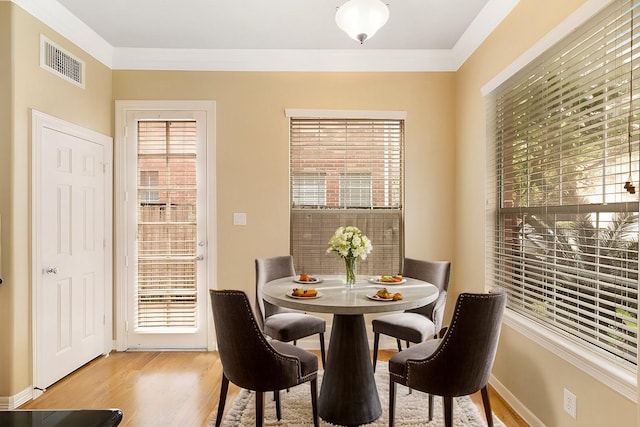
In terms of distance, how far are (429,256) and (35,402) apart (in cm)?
323

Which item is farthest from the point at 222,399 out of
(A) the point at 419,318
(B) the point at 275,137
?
(B) the point at 275,137

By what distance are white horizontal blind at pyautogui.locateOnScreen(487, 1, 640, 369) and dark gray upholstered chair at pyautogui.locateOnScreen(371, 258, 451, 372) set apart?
0.46 metres

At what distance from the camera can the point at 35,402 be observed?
270 cm

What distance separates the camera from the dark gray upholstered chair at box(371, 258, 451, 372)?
2723 mm

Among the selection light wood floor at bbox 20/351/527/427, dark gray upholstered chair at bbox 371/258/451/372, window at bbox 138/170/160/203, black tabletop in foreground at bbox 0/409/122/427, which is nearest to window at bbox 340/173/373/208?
dark gray upholstered chair at bbox 371/258/451/372

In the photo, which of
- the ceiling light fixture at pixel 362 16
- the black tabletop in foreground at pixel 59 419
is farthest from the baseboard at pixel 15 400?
the ceiling light fixture at pixel 362 16

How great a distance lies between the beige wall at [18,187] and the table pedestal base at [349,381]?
2.02m

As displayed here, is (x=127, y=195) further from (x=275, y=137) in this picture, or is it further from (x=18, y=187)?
(x=275, y=137)

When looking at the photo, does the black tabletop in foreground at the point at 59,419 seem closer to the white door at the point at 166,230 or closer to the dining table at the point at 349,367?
the dining table at the point at 349,367

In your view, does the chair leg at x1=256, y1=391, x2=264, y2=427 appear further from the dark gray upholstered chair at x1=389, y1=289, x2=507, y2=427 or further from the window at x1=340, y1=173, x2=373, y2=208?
the window at x1=340, y1=173, x2=373, y2=208

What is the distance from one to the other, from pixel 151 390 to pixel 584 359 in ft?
8.85

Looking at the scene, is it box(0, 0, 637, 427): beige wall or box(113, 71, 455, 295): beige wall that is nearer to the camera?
box(0, 0, 637, 427): beige wall

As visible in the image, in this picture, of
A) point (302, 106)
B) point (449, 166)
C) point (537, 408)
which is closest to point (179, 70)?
point (302, 106)

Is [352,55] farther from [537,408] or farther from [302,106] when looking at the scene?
[537,408]
